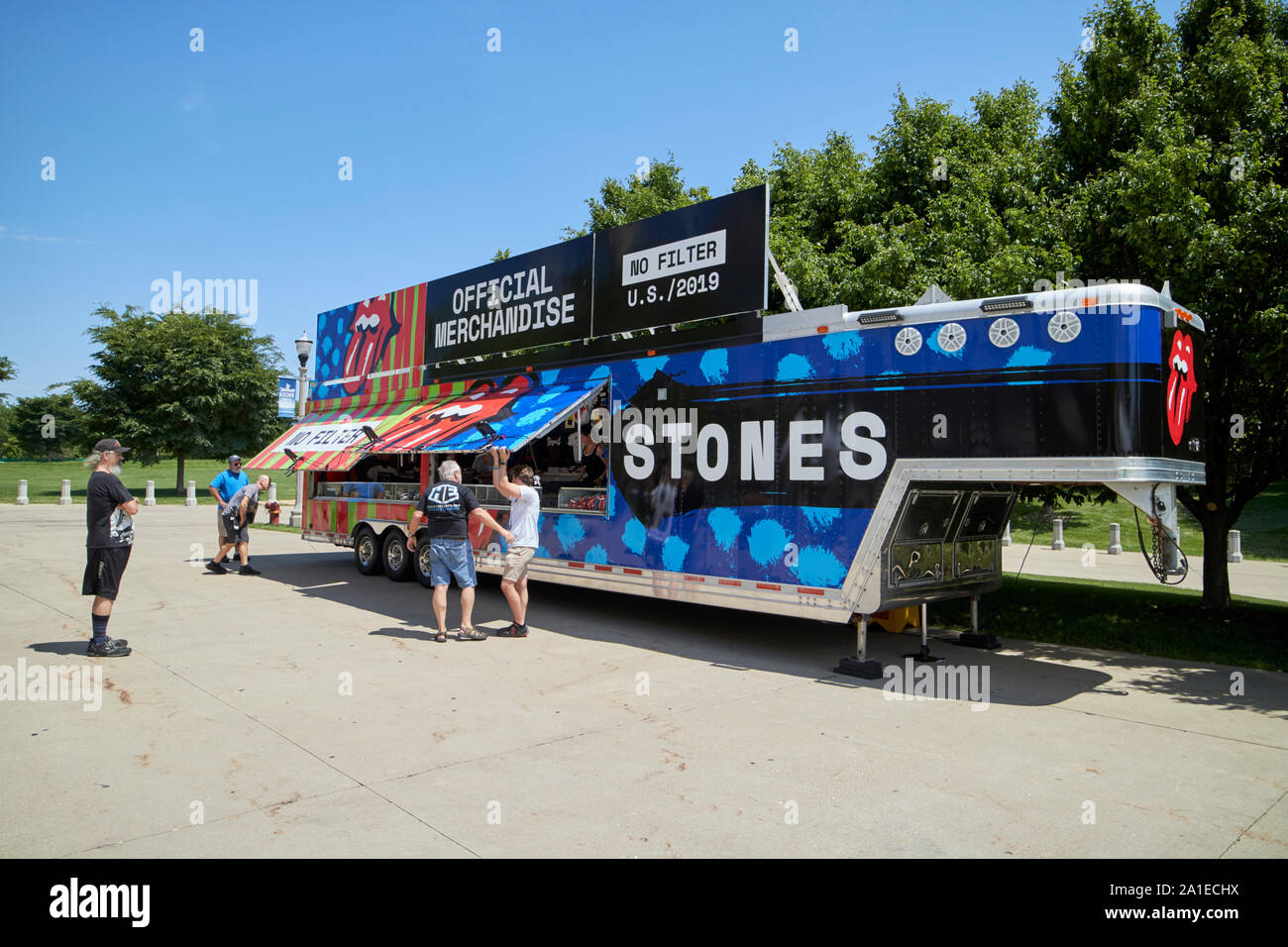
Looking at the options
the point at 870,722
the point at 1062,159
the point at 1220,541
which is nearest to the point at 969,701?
the point at 870,722

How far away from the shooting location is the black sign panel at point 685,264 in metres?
8.41

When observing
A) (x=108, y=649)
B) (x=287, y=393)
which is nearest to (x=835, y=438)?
(x=108, y=649)

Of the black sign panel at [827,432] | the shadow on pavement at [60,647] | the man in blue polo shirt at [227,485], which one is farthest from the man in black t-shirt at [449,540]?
the man in blue polo shirt at [227,485]

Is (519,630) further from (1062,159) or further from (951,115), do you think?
(951,115)

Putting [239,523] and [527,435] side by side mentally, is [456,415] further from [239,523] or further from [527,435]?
[239,523]

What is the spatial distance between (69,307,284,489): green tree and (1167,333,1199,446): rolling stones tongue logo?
3699 centimetres

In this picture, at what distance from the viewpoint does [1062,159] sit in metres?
12.1

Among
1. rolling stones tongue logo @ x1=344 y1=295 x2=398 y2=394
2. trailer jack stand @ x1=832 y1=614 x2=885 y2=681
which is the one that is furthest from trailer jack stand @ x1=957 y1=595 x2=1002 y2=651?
rolling stones tongue logo @ x1=344 y1=295 x2=398 y2=394

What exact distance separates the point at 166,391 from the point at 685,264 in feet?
112

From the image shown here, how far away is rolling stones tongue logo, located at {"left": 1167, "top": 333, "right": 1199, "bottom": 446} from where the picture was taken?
669 centimetres

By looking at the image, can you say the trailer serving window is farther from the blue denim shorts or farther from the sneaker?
the sneaker

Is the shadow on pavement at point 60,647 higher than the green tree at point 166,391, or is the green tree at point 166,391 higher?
the green tree at point 166,391

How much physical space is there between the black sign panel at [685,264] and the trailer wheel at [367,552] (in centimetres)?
567

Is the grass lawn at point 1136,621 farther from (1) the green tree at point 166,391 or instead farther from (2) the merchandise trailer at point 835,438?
(1) the green tree at point 166,391
